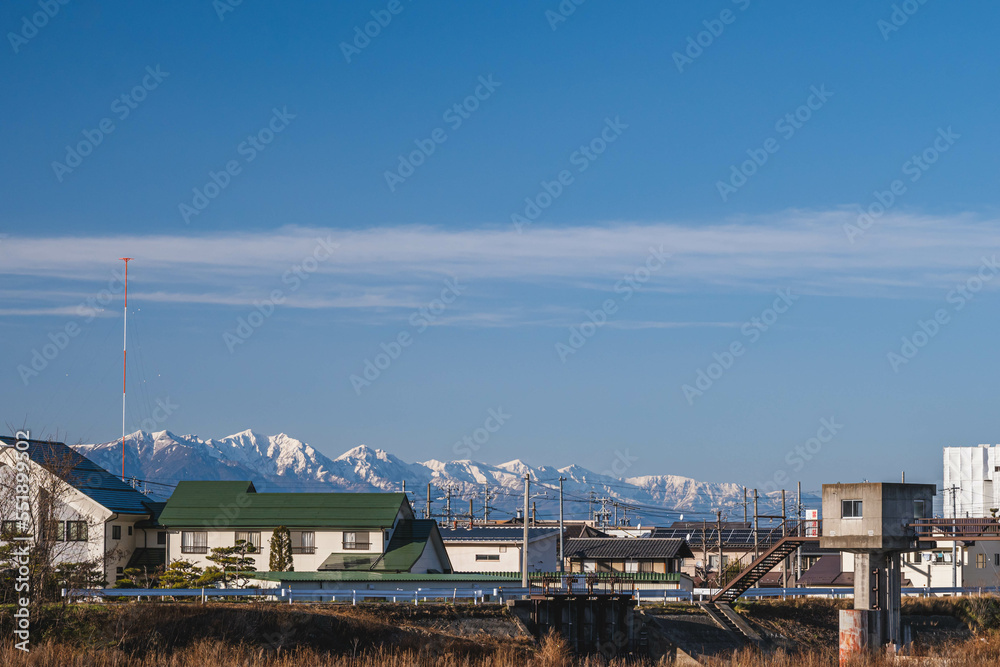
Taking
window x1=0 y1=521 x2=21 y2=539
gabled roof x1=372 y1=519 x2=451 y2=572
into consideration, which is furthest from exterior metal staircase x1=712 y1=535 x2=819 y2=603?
window x1=0 y1=521 x2=21 y2=539

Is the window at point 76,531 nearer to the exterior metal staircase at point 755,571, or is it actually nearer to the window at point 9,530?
the window at point 9,530

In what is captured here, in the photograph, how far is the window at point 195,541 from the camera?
2199 inches

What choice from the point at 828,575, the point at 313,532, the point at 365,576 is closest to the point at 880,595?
the point at 365,576

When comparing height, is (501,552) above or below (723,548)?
above

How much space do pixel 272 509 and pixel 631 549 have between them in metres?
24.2

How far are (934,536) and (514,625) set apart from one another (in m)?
17.0

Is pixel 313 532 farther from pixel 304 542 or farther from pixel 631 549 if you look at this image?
pixel 631 549

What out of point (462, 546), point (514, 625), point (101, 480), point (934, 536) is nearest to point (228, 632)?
point (514, 625)

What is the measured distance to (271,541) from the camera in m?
54.3

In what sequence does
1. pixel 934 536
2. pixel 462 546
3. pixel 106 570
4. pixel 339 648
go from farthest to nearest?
1. pixel 462 546
2. pixel 106 570
3. pixel 934 536
4. pixel 339 648

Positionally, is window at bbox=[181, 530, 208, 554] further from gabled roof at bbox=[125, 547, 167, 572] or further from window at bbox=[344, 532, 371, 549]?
window at bbox=[344, 532, 371, 549]

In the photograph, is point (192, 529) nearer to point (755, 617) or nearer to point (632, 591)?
point (632, 591)

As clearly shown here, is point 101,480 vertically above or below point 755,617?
above

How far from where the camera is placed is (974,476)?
12281cm
